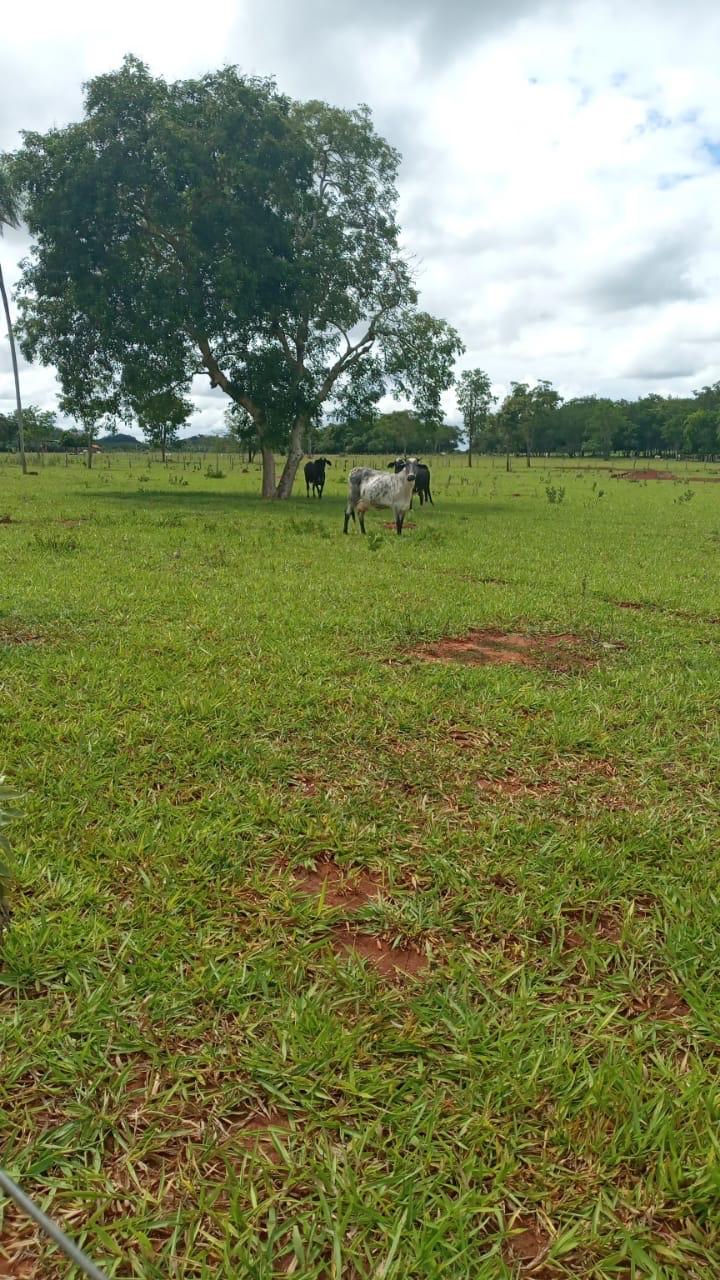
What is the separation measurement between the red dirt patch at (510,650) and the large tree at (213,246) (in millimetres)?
15834

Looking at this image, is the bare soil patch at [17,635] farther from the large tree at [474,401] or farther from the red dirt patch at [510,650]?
the large tree at [474,401]

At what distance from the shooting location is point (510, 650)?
5602 millimetres

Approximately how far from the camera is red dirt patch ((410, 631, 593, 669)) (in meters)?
5.29

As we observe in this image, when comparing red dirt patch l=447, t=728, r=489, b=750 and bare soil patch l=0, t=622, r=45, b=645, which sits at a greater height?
bare soil patch l=0, t=622, r=45, b=645

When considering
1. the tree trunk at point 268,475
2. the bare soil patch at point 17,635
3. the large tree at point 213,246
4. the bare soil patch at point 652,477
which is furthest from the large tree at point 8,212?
the bare soil patch at point 652,477

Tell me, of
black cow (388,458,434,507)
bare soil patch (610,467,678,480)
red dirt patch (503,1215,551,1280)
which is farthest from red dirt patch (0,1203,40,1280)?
bare soil patch (610,467,678,480)

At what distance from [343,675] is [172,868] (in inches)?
91.0

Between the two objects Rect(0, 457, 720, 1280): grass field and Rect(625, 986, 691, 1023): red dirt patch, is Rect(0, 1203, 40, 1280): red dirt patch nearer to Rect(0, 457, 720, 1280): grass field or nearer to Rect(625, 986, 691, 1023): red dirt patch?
Rect(0, 457, 720, 1280): grass field

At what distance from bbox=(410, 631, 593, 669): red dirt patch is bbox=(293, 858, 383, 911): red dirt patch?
2.71m

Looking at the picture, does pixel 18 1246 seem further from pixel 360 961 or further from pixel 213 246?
pixel 213 246

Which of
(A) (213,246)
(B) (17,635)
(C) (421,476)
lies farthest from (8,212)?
(B) (17,635)

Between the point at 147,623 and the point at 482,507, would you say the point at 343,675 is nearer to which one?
the point at 147,623

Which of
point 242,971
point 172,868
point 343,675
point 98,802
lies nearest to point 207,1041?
point 242,971

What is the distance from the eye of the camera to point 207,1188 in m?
1.57
